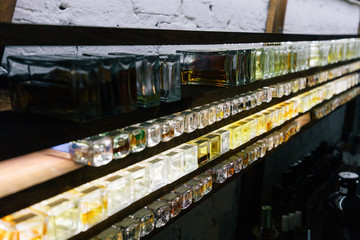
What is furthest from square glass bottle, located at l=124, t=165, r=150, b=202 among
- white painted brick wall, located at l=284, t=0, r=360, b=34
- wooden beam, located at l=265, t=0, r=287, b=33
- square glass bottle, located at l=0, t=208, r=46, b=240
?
white painted brick wall, located at l=284, t=0, r=360, b=34

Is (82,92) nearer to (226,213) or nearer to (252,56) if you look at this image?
(252,56)

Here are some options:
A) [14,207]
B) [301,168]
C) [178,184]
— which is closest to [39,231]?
[14,207]

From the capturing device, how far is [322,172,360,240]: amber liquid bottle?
2484mm

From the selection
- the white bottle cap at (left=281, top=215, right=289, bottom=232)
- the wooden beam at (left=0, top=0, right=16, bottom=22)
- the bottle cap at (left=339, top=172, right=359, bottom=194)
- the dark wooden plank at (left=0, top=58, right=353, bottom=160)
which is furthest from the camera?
the white bottle cap at (left=281, top=215, right=289, bottom=232)

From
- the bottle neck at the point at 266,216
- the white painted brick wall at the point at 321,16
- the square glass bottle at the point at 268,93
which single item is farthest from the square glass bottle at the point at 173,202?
the white painted brick wall at the point at 321,16

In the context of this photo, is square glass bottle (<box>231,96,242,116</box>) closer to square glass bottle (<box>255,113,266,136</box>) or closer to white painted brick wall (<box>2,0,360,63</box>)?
square glass bottle (<box>255,113,266,136</box>)

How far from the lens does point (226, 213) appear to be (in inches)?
111

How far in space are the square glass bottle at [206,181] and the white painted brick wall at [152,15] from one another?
26.6 inches

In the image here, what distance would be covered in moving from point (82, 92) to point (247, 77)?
89 centimetres

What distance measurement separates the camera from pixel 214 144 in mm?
1496

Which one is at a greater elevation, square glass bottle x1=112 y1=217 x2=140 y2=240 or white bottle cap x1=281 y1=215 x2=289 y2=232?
square glass bottle x1=112 y1=217 x2=140 y2=240

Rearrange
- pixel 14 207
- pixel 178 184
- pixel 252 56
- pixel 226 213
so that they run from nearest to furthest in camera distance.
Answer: pixel 14 207, pixel 178 184, pixel 252 56, pixel 226 213

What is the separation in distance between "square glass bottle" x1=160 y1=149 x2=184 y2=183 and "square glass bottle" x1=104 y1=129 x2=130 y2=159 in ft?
0.84

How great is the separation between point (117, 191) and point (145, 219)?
18 centimetres
